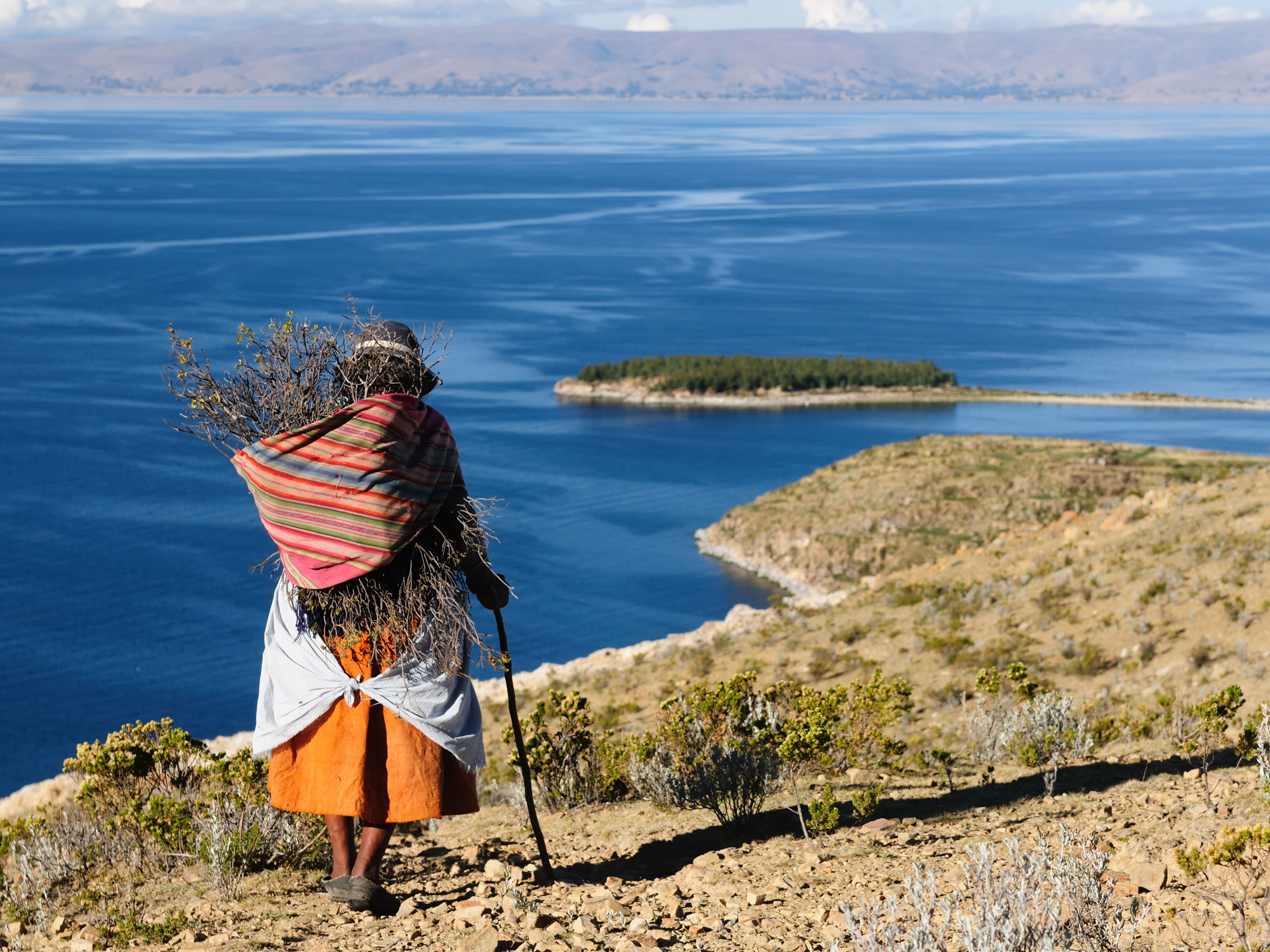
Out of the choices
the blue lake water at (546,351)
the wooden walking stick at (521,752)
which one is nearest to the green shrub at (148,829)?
the wooden walking stick at (521,752)

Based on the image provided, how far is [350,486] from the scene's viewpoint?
4.27 metres

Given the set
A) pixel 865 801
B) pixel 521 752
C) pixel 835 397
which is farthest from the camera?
pixel 835 397

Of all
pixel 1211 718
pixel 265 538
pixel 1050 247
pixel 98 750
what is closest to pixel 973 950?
pixel 1211 718

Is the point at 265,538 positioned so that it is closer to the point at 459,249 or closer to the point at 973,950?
the point at 973,950

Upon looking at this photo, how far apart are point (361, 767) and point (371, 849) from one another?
0.33 meters

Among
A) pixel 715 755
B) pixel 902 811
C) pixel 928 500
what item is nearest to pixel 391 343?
pixel 715 755

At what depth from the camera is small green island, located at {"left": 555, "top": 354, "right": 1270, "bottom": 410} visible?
226ft

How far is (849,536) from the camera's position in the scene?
41719 millimetres

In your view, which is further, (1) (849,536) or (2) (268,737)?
(1) (849,536)

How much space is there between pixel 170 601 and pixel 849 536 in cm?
2169

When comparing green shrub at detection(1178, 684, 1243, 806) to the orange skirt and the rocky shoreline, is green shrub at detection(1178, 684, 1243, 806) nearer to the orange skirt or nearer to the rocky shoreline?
the orange skirt

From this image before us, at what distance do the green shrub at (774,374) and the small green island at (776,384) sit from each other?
0.12 ft

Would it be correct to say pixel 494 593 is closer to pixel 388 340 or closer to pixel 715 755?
pixel 388 340

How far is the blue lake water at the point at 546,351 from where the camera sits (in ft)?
122
